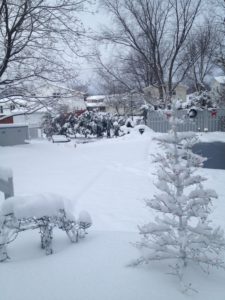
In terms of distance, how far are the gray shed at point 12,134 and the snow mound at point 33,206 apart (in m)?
9.88

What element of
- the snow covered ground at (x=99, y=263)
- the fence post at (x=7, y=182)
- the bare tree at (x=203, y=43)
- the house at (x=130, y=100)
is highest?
the bare tree at (x=203, y=43)

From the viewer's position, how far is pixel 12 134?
1295 centimetres

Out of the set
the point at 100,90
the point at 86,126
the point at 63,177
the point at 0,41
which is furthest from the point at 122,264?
the point at 100,90

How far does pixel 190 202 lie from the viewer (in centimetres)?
294

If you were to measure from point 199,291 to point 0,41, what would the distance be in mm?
10565

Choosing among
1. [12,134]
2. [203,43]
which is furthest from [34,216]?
[203,43]

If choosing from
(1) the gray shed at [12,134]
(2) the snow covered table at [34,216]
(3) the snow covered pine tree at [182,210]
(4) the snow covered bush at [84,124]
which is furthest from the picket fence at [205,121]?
(3) the snow covered pine tree at [182,210]

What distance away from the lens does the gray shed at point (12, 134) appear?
1266 cm

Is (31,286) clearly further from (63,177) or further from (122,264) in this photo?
(63,177)

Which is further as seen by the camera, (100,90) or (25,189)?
(100,90)

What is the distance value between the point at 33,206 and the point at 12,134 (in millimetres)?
10296

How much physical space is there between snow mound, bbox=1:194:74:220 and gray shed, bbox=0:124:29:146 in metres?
9.88

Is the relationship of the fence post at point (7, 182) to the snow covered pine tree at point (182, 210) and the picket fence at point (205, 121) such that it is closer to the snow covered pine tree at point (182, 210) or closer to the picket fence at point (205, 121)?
the snow covered pine tree at point (182, 210)

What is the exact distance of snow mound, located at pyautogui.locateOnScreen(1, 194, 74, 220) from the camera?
326cm
